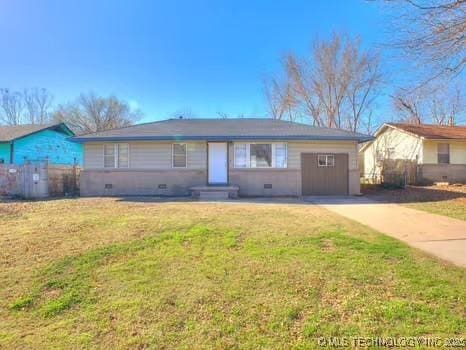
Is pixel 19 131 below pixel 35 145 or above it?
above

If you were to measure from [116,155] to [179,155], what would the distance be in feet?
9.64

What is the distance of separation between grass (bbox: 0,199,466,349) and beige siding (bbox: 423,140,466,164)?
642 inches

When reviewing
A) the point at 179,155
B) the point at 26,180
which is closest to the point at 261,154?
the point at 179,155

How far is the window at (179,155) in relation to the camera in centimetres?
1394

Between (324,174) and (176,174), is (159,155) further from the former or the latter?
(324,174)

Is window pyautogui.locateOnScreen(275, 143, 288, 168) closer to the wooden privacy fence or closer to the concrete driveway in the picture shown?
the concrete driveway

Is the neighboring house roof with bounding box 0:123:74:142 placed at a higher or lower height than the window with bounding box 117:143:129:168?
higher

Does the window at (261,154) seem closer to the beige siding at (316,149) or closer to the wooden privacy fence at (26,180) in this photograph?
the beige siding at (316,149)

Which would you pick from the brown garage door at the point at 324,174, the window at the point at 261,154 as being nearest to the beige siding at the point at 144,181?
the window at the point at 261,154

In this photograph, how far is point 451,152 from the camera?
759 inches

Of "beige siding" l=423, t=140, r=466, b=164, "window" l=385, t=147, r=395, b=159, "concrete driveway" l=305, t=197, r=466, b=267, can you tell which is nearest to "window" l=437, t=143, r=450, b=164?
"beige siding" l=423, t=140, r=466, b=164

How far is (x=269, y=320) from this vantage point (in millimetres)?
2895

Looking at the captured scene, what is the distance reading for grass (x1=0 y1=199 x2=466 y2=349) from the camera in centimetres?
272

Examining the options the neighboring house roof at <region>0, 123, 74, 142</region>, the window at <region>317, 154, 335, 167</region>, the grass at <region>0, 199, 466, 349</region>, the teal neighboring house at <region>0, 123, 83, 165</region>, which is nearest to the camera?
the grass at <region>0, 199, 466, 349</region>
